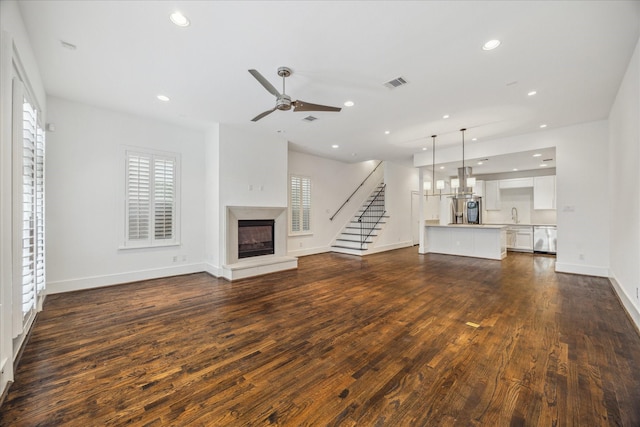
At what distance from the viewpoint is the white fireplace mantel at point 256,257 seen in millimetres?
5363

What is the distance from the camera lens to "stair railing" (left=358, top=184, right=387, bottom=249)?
354 inches

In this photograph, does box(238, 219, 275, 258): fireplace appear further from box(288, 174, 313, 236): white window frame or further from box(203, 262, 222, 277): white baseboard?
box(288, 174, 313, 236): white window frame

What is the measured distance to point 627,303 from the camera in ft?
11.6

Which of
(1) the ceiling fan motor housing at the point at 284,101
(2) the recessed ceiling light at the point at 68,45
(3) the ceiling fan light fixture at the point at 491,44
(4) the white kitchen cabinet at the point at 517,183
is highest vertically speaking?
(2) the recessed ceiling light at the point at 68,45

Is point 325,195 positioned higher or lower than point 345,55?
lower

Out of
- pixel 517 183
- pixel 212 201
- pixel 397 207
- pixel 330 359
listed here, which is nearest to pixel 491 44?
pixel 330 359

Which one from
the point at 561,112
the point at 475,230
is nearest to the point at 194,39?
the point at 561,112

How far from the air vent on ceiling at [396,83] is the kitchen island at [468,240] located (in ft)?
18.5

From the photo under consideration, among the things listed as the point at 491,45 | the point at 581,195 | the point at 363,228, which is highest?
the point at 491,45

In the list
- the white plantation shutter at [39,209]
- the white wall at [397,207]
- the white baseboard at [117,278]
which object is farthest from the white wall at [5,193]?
the white wall at [397,207]

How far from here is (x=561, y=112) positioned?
478cm

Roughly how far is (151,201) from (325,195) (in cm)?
507

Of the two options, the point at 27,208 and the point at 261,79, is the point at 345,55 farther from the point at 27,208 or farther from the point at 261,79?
the point at 27,208

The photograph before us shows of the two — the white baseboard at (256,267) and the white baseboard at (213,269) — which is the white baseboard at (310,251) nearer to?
the white baseboard at (256,267)
